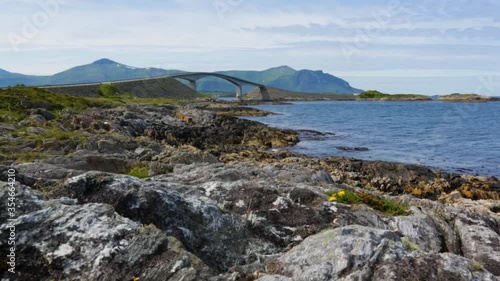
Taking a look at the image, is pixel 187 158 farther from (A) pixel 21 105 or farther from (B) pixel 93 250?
(A) pixel 21 105

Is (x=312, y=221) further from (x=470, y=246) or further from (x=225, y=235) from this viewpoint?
(x=470, y=246)

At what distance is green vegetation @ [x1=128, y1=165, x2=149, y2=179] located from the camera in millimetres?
15906

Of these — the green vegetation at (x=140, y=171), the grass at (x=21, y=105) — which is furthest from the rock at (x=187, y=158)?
the grass at (x=21, y=105)

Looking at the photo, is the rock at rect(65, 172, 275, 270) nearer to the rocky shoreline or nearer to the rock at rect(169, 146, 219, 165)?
the rocky shoreline

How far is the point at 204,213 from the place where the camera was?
9328 mm

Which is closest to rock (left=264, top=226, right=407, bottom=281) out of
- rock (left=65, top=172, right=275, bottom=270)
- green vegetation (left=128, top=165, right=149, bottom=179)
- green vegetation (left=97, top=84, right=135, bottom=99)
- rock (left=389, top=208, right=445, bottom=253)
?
rock (left=65, top=172, right=275, bottom=270)

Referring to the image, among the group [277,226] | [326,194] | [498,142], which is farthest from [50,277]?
[498,142]

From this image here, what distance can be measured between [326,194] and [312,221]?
237cm

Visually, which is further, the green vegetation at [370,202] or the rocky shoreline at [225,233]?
the green vegetation at [370,202]

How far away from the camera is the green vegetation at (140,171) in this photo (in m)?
15.9

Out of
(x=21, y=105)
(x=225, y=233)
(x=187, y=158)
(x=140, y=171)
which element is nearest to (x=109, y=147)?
(x=187, y=158)

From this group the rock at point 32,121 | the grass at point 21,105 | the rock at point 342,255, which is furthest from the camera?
the grass at point 21,105

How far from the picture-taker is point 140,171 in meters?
16.9

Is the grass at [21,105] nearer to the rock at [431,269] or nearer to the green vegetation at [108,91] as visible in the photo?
the rock at [431,269]
